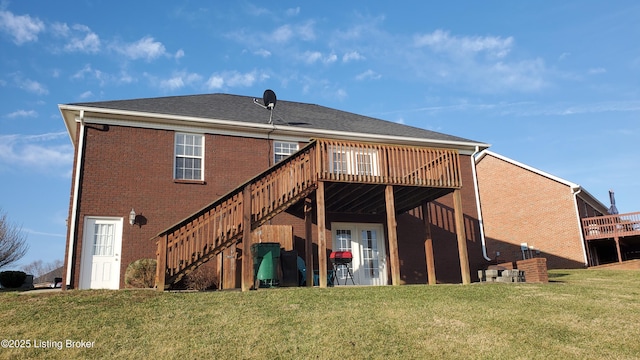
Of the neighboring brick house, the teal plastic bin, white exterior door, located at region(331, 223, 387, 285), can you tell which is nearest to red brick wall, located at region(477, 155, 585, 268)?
the neighboring brick house

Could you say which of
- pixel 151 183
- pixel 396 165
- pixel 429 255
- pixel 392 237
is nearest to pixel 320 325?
pixel 392 237

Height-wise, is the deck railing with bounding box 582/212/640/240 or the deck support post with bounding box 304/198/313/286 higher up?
the deck railing with bounding box 582/212/640/240

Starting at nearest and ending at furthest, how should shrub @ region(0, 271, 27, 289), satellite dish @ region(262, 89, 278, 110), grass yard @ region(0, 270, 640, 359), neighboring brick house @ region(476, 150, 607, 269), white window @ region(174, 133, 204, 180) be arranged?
grass yard @ region(0, 270, 640, 359)
white window @ region(174, 133, 204, 180)
shrub @ region(0, 271, 27, 289)
satellite dish @ region(262, 89, 278, 110)
neighboring brick house @ region(476, 150, 607, 269)

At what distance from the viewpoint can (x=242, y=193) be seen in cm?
1152

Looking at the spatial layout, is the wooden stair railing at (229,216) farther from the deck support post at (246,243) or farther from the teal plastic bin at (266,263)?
Answer: the teal plastic bin at (266,263)

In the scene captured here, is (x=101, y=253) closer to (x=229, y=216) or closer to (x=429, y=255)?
(x=229, y=216)

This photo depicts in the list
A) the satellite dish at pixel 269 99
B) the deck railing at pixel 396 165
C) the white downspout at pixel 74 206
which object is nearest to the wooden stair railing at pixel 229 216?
the deck railing at pixel 396 165

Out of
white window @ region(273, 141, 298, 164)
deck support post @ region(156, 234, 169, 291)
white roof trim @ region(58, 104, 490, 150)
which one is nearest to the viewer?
deck support post @ region(156, 234, 169, 291)

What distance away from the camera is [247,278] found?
10.8 m

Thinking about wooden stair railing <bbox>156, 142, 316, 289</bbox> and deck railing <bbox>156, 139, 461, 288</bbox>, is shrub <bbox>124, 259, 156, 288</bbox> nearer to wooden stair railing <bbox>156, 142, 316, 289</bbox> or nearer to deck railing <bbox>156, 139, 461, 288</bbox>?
deck railing <bbox>156, 139, 461, 288</bbox>

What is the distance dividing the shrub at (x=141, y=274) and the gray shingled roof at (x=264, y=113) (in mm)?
4511

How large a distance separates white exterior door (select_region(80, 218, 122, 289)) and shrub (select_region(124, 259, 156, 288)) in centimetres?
66

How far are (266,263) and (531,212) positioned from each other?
1908 cm

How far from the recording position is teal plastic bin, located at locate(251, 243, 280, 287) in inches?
473
